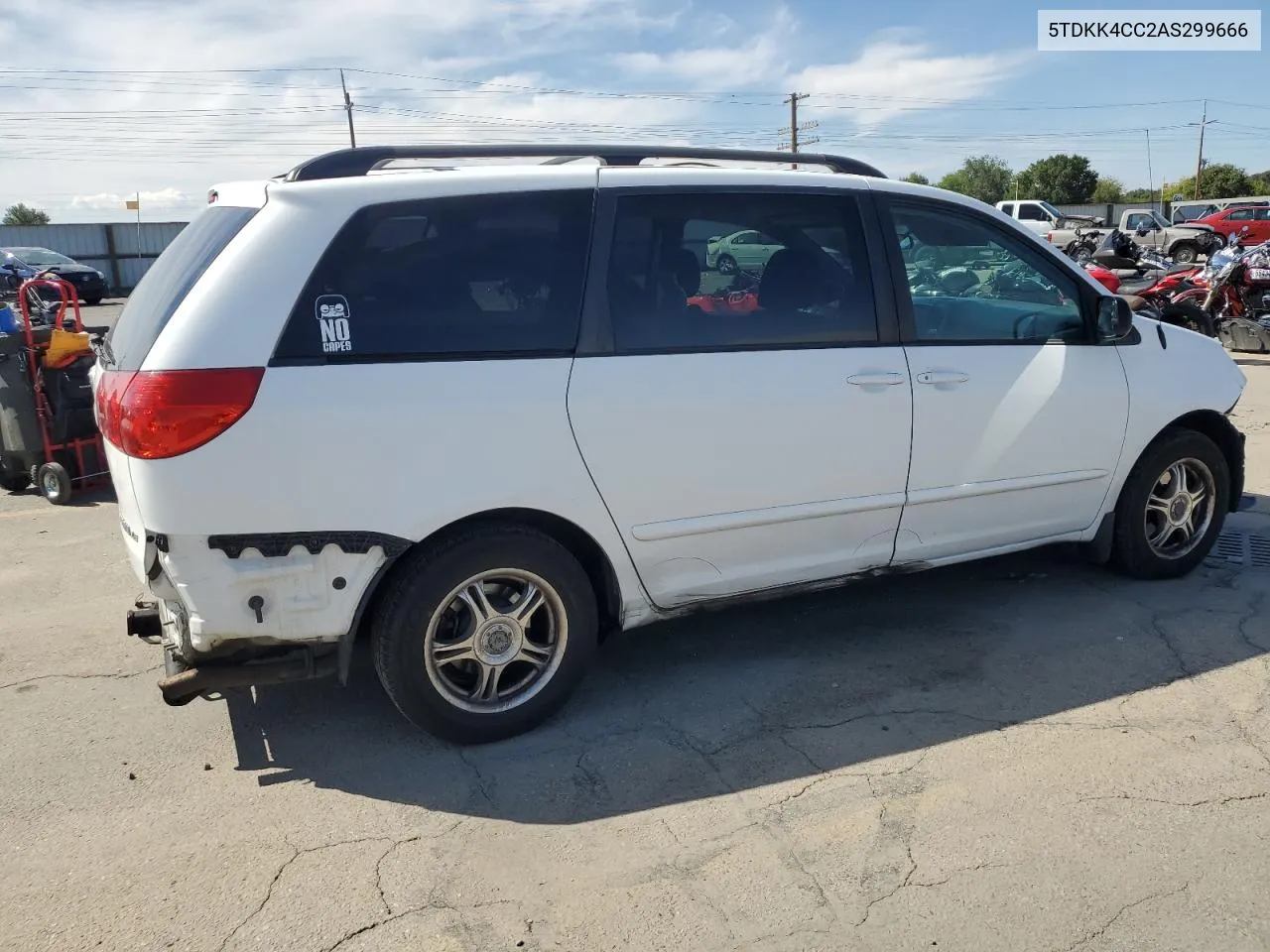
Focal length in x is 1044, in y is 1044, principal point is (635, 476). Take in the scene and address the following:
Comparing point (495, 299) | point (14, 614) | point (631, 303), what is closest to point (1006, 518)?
point (631, 303)

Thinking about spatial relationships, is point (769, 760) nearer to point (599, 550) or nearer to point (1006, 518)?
point (599, 550)

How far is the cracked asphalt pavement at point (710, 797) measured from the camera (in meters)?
2.69

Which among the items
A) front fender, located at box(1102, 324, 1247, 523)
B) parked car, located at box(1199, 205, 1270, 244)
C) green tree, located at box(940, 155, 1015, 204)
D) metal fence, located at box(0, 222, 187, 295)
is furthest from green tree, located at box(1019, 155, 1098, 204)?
front fender, located at box(1102, 324, 1247, 523)

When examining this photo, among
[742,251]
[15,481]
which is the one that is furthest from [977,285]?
[15,481]

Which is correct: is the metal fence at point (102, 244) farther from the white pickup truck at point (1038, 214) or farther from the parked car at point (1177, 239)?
the parked car at point (1177, 239)

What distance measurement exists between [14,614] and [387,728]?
2.43 meters

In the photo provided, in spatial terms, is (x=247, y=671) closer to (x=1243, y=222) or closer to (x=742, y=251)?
(x=742, y=251)

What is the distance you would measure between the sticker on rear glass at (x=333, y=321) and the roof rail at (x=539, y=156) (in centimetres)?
46

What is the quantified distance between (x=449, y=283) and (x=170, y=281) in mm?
932

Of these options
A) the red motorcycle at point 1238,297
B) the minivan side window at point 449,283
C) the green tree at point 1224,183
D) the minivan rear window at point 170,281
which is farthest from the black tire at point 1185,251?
the green tree at point 1224,183

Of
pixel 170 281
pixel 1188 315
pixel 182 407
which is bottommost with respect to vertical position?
pixel 1188 315

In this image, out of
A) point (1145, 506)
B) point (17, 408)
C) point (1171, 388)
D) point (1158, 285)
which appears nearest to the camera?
point (1171, 388)

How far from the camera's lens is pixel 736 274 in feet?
12.8

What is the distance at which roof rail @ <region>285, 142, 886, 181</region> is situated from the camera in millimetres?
3443
